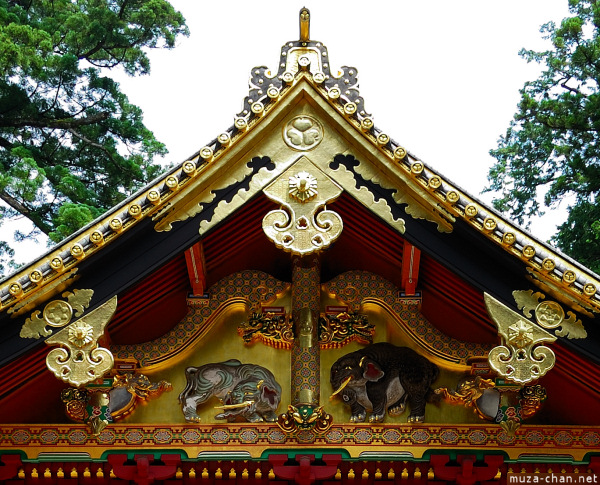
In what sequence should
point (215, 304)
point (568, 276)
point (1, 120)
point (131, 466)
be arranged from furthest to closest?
point (1, 120), point (215, 304), point (131, 466), point (568, 276)

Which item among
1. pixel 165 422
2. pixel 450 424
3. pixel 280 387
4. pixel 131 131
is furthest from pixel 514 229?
pixel 131 131

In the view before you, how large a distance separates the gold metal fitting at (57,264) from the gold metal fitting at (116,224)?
455 millimetres

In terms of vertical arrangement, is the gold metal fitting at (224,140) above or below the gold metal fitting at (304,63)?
below

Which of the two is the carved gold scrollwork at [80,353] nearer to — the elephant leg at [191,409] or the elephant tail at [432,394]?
the elephant leg at [191,409]

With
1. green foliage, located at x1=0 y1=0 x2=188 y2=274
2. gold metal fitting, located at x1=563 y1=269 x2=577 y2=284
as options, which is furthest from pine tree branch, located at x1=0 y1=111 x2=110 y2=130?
gold metal fitting, located at x1=563 y1=269 x2=577 y2=284

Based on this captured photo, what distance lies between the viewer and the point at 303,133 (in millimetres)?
8008

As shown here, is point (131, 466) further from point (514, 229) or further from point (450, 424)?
point (514, 229)

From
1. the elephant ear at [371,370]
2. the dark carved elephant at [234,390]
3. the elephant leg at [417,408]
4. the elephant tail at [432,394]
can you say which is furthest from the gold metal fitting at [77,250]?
the elephant tail at [432,394]

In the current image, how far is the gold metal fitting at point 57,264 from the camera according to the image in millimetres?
7391

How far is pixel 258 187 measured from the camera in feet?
25.6

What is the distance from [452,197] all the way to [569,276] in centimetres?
105

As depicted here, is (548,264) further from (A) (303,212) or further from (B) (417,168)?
(A) (303,212)

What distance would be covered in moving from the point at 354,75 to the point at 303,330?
2159mm

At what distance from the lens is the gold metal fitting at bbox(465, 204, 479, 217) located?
750 cm
